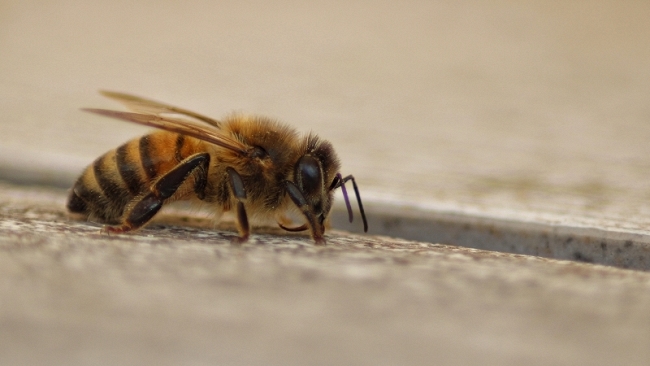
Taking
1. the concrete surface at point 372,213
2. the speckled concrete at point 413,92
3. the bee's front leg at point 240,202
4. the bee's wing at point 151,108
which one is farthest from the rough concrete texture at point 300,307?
the bee's wing at point 151,108

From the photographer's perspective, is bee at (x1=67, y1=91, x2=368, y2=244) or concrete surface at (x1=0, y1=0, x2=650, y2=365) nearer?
concrete surface at (x1=0, y1=0, x2=650, y2=365)

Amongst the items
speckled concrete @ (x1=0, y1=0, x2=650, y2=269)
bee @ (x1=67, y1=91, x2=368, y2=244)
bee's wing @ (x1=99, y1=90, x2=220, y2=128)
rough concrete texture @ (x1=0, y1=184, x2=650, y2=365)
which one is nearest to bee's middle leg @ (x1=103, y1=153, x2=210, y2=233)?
bee @ (x1=67, y1=91, x2=368, y2=244)

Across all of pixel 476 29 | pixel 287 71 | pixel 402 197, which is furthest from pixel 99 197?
pixel 476 29

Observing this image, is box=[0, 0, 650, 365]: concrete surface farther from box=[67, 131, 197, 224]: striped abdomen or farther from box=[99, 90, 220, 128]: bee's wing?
box=[99, 90, 220, 128]: bee's wing

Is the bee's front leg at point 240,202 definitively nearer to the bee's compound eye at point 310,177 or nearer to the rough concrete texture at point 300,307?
the bee's compound eye at point 310,177

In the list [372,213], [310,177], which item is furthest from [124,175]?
[372,213]

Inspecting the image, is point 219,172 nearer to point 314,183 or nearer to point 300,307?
point 314,183

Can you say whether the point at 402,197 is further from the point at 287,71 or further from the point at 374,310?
the point at 287,71
